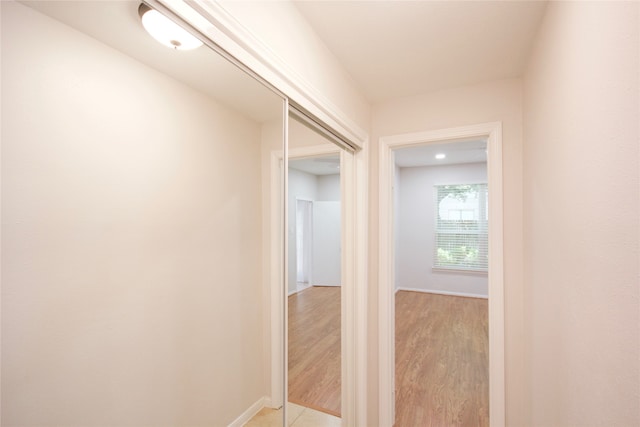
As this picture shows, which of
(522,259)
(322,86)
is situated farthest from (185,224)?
(522,259)

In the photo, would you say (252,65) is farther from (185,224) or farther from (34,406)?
(34,406)

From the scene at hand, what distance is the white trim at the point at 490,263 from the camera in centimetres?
179

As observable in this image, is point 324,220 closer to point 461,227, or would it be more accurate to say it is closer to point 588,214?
point 588,214

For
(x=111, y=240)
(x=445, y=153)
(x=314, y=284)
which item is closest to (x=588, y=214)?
(x=314, y=284)

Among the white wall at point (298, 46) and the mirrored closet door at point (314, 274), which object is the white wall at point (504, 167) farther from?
the white wall at point (298, 46)

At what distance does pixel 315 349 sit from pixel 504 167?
1.59 m

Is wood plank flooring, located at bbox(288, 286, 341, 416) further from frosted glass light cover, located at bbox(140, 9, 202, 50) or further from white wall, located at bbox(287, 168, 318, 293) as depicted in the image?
frosted glass light cover, located at bbox(140, 9, 202, 50)

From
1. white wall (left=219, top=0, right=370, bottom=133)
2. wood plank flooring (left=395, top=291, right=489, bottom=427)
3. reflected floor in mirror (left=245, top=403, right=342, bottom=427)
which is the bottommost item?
wood plank flooring (left=395, top=291, right=489, bottom=427)

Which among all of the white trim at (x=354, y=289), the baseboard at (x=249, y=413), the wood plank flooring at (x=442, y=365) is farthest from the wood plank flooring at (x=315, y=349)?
the wood plank flooring at (x=442, y=365)

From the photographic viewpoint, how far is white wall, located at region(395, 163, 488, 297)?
19.5 feet

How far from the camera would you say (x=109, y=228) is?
2.07ft

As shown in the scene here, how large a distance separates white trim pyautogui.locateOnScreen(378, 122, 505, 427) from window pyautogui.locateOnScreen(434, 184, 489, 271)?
172 inches

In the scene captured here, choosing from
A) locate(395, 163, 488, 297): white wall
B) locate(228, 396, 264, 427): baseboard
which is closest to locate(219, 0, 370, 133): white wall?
locate(228, 396, 264, 427): baseboard

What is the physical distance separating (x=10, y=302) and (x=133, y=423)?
0.40 meters
